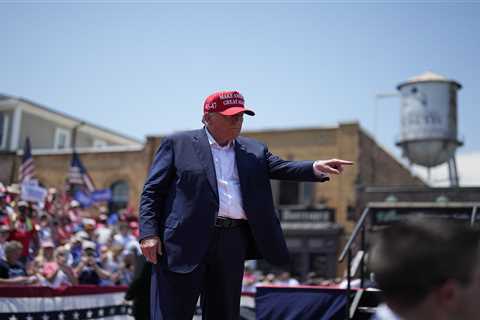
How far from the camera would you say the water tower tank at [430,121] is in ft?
106

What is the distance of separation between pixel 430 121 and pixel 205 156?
30524 mm

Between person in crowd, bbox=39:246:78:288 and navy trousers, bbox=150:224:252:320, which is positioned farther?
person in crowd, bbox=39:246:78:288

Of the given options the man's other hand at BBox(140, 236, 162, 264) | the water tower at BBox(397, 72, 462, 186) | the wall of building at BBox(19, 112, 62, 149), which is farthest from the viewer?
the wall of building at BBox(19, 112, 62, 149)

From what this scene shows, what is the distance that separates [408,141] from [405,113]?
1.62m

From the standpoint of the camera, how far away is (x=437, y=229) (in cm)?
141

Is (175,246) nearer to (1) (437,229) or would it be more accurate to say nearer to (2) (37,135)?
(1) (437,229)

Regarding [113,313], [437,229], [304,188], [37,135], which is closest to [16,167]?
[37,135]

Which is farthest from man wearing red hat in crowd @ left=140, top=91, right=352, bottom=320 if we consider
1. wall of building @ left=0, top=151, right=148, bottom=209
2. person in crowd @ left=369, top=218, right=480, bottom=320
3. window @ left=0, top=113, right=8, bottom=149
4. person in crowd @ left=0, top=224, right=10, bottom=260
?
window @ left=0, top=113, right=8, bottom=149

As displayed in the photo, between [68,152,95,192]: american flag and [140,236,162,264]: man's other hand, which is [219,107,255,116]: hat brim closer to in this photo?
[140,236,162,264]: man's other hand

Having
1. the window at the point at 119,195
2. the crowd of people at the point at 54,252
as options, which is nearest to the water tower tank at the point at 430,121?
the window at the point at 119,195

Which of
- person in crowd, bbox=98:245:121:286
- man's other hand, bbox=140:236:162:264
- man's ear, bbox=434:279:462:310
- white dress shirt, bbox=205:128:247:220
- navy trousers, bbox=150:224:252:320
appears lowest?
person in crowd, bbox=98:245:121:286

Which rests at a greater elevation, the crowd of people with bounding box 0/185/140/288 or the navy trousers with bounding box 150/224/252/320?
the navy trousers with bounding box 150/224/252/320

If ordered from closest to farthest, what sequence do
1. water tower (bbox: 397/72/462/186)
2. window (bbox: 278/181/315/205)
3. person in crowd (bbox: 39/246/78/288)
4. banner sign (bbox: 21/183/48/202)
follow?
person in crowd (bbox: 39/246/78/288)
banner sign (bbox: 21/183/48/202)
window (bbox: 278/181/315/205)
water tower (bbox: 397/72/462/186)

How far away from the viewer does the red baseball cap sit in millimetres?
3762
